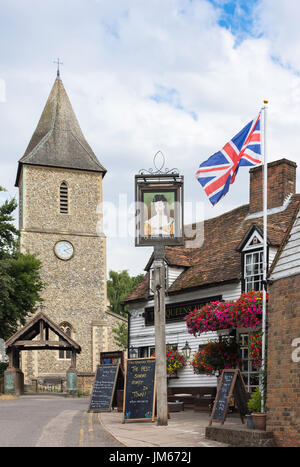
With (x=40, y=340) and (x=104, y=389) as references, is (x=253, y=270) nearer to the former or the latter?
(x=104, y=389)

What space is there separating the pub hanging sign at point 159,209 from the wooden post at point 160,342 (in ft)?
1.22

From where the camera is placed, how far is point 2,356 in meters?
41.8

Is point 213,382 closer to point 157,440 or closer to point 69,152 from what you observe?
point 157,440

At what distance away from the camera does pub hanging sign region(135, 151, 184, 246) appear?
1467 centimetres

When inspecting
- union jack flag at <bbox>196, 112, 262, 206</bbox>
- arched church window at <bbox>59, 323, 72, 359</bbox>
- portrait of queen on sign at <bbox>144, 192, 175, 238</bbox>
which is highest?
union jack flag at <bbox>196, 112, 262, 206</bbox>

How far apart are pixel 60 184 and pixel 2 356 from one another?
13382mm

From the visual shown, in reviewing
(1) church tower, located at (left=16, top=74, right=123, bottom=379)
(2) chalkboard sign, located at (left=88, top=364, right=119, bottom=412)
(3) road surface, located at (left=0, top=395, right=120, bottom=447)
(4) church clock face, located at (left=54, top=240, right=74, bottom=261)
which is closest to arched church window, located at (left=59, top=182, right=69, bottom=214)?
(1) church tower, located at (left=16, top=74, right=123, bottom=379)

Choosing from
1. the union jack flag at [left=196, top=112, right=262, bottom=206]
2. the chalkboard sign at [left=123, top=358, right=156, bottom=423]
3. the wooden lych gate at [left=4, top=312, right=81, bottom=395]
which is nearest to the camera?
the union jack flag at [left=196, top=112, right=262, bottom=206]

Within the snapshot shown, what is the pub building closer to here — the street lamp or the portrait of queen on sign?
the street lamp

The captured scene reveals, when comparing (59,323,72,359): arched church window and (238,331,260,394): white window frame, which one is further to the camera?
(59,323,72,359): arched church window

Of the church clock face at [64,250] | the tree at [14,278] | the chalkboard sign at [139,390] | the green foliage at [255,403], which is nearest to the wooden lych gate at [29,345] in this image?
the tree at [14,278]

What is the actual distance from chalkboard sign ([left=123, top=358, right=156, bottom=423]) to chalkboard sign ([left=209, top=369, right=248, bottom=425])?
89.5 inches

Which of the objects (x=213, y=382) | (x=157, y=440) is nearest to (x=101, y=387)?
(x=213, y=382)
